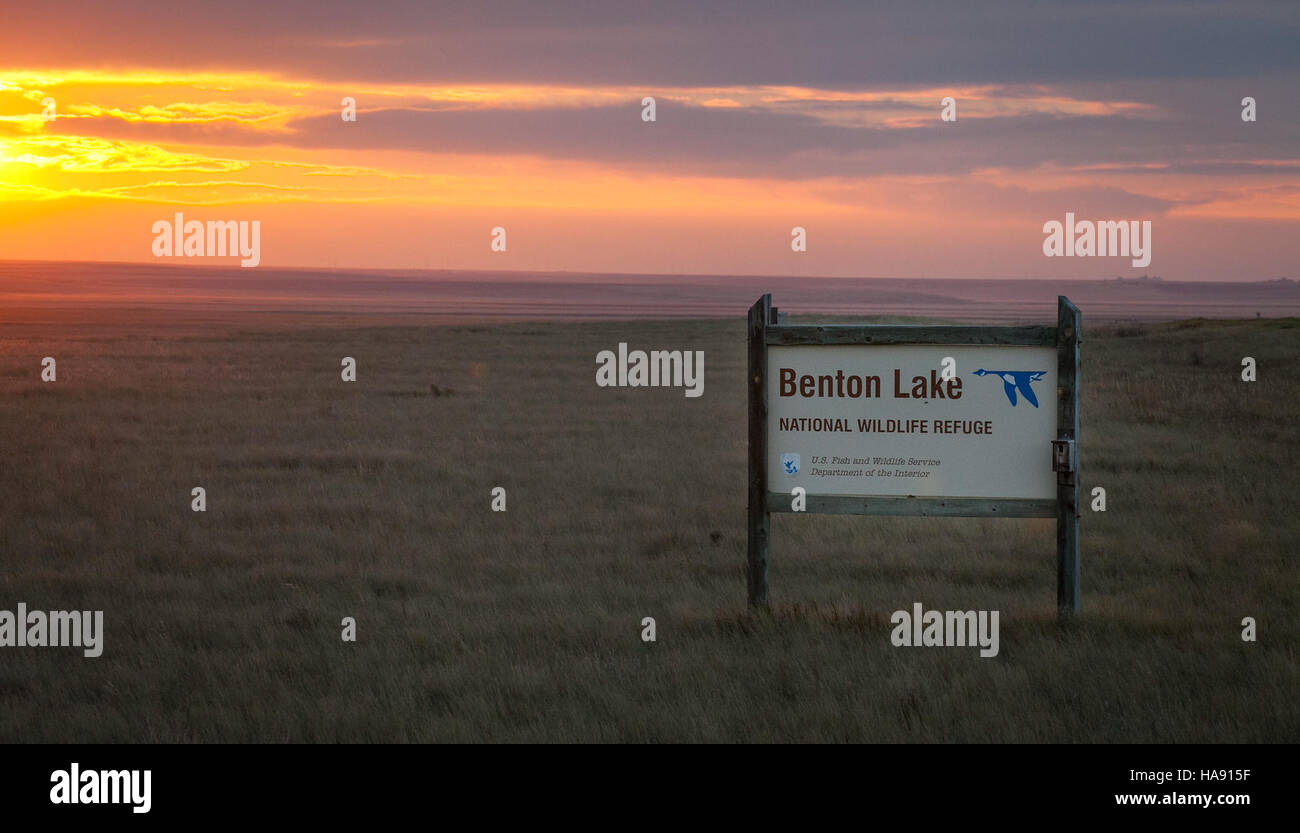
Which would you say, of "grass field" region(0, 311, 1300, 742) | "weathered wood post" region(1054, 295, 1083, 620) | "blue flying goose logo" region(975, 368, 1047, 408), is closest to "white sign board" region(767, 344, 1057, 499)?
"blue flying goose logo" region(975, 368, 1047, 408)

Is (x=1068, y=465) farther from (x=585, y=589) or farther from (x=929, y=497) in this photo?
(x=585, y=589)

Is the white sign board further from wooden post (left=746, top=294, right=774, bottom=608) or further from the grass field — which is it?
the grass field

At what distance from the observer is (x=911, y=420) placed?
9.09 meters

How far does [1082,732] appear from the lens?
259 inches

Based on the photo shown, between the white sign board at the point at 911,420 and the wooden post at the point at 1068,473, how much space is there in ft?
0.35

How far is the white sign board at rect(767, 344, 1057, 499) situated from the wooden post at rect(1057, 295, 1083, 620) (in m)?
0.11

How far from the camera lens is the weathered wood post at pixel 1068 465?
8.63m

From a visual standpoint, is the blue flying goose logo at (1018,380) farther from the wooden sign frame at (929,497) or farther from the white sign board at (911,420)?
the wooden sign frame at (929,497)

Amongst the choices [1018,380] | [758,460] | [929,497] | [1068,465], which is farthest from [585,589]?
[1068,465]
